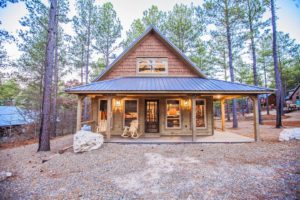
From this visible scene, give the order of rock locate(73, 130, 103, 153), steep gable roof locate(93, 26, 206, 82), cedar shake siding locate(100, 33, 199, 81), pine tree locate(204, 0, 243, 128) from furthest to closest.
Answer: pine tree locate(204, 0, 243, 128)
cedar shake siding locate(100, 33, 199, 81)
steep gable roof locate(93, 26, 206, 82)
rock locate(73, 130, 103, 153)

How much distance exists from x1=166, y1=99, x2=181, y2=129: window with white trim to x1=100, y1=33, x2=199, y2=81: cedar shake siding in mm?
1835

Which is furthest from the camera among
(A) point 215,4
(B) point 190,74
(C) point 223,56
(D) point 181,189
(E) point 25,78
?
(C) point 223,56

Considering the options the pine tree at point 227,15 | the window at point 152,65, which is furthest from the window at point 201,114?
the pine tree at point 227,15

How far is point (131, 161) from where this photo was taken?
4477 mm

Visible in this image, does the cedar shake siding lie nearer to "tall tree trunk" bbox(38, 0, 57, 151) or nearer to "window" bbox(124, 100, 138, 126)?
"window" bbox(124, 100, 138, 126)

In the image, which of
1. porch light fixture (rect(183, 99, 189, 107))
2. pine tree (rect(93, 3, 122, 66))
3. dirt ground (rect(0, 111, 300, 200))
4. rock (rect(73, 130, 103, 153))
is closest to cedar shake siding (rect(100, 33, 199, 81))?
porch light fixture (rect(183, 99, 189, 107))

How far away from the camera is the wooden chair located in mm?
7492

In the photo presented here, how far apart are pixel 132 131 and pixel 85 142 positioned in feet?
8.39

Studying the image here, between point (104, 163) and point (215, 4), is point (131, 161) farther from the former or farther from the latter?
point (215, 4)

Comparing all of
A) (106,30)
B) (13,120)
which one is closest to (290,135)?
(106,30)

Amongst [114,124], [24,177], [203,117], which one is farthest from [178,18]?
[24,177]

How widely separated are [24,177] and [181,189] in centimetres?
392

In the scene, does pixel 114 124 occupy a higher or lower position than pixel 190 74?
lower

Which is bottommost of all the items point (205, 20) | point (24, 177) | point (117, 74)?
point (24, 177)
